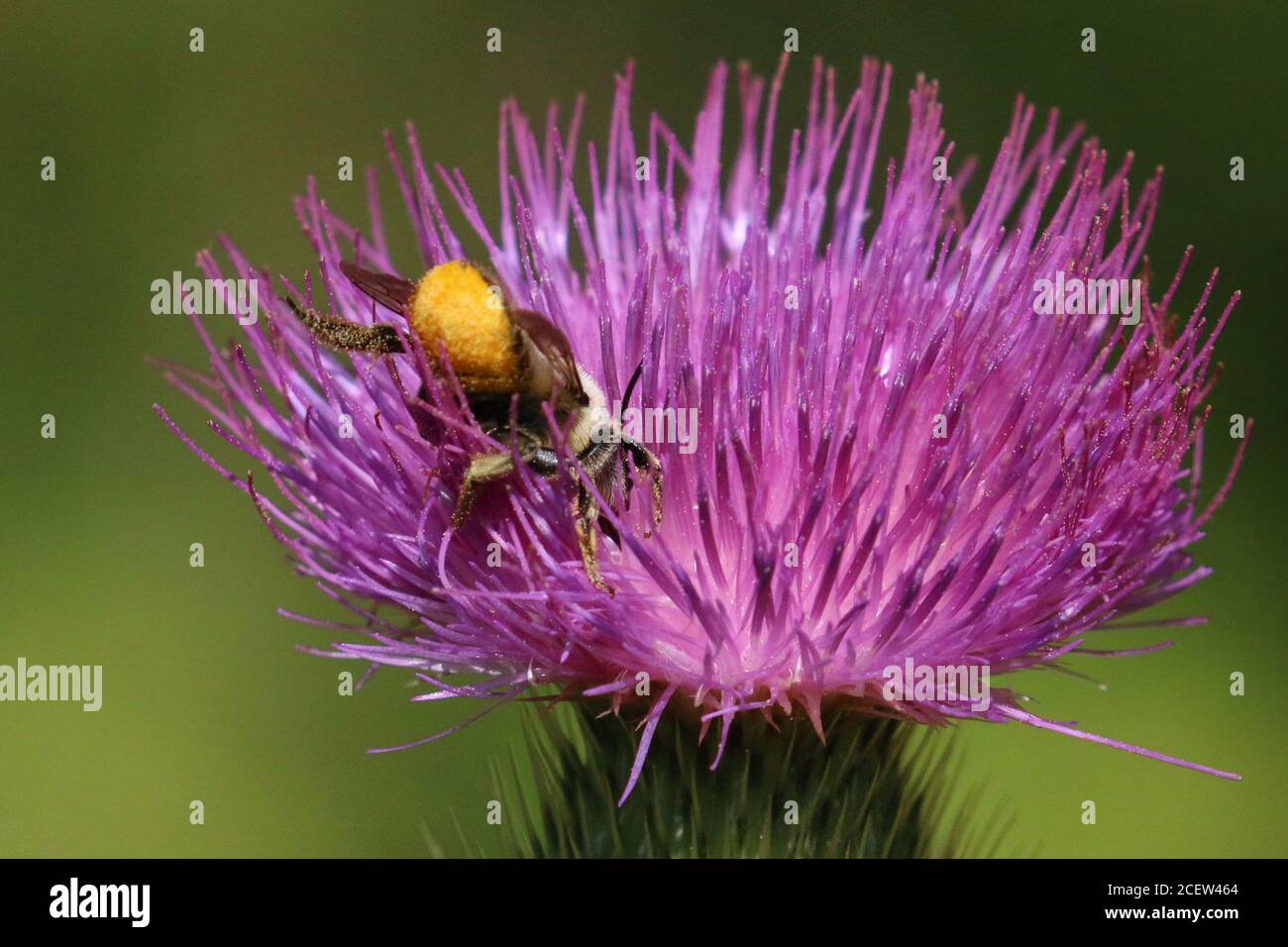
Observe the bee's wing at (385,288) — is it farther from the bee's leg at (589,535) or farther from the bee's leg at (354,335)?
the bee's leg at (589,535)

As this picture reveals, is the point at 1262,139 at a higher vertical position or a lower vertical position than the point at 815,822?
higher

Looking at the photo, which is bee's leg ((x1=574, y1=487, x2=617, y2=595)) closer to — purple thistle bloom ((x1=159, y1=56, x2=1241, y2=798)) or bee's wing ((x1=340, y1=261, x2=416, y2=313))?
purple thistle bloom ((x1=159, y1=56, x2=1241, y2=798))

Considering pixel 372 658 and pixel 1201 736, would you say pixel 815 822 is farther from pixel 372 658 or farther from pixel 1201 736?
pixel 1201 736

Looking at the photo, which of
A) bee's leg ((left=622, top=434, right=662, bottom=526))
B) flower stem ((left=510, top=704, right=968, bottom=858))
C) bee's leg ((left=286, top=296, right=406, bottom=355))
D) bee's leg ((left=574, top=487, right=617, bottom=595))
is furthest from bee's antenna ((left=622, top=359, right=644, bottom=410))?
flower stem ((left=510, top=704, right=968, bottom=858))

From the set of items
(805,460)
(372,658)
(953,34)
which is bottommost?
(372,658)

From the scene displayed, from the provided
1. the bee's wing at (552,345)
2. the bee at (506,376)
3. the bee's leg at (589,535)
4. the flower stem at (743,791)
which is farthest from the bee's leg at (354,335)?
the flower stem at (743,791)

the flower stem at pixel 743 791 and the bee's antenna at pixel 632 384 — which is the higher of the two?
the bee's antenna at pixel 632 384

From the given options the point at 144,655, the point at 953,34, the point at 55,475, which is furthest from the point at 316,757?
the point at 953,34
